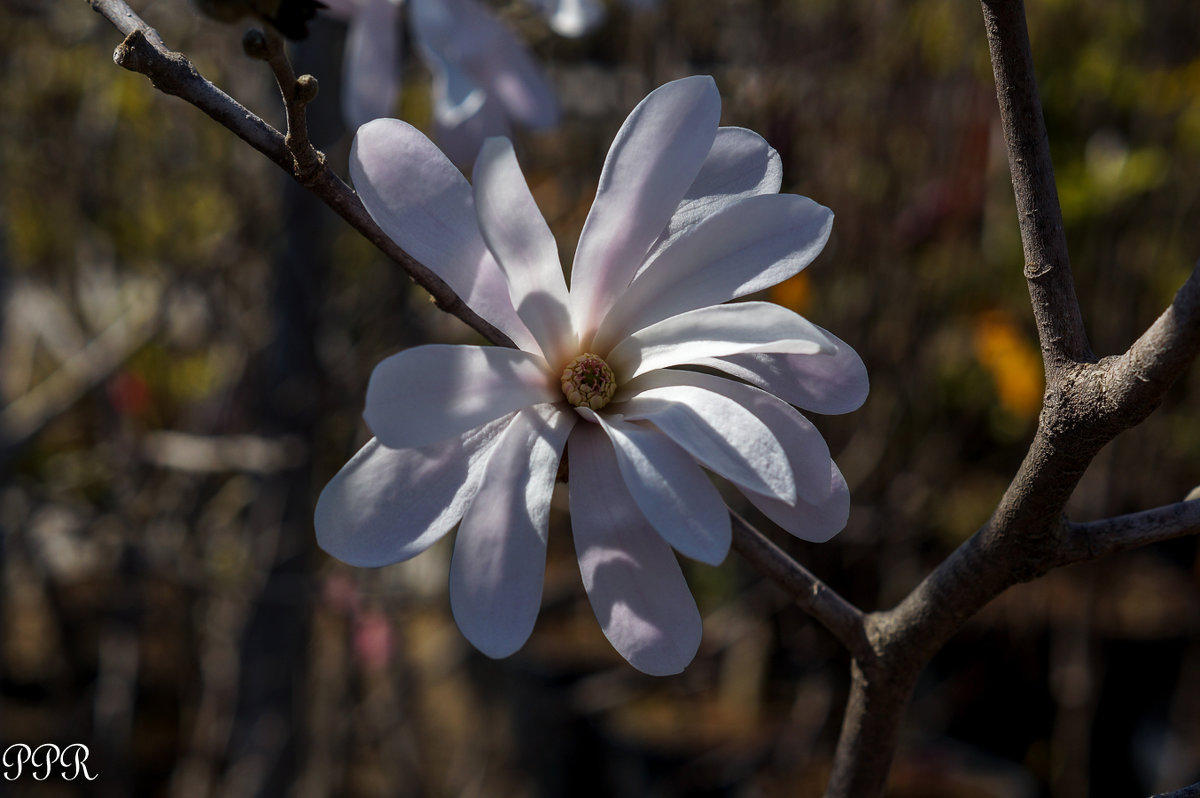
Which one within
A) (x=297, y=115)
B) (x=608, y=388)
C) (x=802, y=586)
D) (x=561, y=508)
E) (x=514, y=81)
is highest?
(x=561, y=508)

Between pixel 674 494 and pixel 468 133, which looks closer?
pixel 674 494

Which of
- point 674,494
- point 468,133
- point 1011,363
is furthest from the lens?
point 1011,363

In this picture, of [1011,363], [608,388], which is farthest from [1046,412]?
[1011,363]

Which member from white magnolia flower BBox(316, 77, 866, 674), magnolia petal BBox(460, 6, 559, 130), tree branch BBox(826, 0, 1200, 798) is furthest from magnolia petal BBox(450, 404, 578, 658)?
→ magnolia petal BBox(460, 6, 559, 130)

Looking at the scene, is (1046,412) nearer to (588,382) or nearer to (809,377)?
(809,377)

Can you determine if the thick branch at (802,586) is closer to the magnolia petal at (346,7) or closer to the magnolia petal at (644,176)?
the magnolia petal at (644,176)

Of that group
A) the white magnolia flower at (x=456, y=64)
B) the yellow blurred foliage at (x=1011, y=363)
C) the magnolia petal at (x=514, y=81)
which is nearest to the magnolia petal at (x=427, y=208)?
the white magnolia flower at (x=456, y=64)
